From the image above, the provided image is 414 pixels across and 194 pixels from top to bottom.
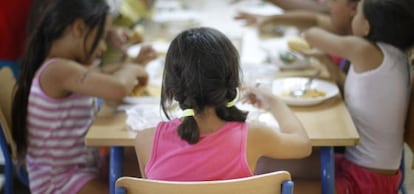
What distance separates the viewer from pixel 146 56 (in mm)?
2129

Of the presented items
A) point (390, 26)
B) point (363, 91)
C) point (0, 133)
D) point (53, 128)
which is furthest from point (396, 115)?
point (0, 133)

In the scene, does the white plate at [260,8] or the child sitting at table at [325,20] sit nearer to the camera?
the child sitting at table at [325,20]

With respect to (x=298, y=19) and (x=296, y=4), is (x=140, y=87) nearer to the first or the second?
(x=298, y=19)

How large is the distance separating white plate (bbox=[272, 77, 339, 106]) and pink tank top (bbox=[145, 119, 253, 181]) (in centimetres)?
44

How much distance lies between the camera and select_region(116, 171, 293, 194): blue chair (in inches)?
43.9

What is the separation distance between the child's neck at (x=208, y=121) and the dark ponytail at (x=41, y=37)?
0.73 m

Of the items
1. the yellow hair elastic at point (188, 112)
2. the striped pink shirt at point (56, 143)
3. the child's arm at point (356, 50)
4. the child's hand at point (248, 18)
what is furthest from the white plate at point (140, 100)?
the child's hand at point (248, 18)

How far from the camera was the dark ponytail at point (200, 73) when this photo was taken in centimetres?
126

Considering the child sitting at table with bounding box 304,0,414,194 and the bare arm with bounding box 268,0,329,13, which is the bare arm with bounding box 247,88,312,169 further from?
the bare arm with bounding box 268,0,329,13

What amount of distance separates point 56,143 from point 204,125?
69 centimetres

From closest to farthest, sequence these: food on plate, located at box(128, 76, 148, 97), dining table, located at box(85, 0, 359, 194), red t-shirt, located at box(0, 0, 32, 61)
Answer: dining table, located at box(85, 0, 359, 194) → food on plate, located at box(128, 76, 148, 97) → red t-shirt, located at box(0, 0, 32, 61)

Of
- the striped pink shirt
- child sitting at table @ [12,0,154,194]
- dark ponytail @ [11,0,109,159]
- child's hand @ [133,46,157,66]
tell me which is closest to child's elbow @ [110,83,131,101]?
child sitting at table @ [12,0,154,194]

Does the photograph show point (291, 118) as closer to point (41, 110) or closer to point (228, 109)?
point (228, 109)

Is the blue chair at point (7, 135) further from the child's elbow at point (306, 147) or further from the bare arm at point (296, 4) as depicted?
the bare arm at point (296, 4)
